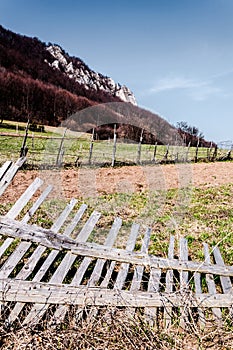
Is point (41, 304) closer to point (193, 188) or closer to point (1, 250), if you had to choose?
point (1, 250)

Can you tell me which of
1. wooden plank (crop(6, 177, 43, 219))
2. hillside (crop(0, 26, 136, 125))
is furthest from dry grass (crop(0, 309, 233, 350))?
hillside (crop(0, 26, 136, 125))

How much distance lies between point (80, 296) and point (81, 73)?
10833 cm

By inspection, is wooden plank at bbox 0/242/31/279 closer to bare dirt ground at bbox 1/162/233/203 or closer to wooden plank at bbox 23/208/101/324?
wooden plank at bbox 23/208/101/324

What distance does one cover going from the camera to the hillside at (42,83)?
50.0 metres

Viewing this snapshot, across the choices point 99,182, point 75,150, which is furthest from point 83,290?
point 75,150

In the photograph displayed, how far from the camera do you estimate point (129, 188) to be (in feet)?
36.3

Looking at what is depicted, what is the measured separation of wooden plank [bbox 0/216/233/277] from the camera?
2.92 m

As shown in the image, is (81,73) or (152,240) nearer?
(152,240)

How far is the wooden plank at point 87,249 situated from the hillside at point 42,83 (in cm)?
4217

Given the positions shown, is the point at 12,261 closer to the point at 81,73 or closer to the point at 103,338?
the point at 103,338

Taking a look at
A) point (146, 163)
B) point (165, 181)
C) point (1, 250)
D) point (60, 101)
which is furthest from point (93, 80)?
point (1, 250)

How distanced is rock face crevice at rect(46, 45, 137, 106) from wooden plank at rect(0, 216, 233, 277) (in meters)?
89.4

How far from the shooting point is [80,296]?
284 centimetres

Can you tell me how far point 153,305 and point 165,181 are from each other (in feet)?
34.1
